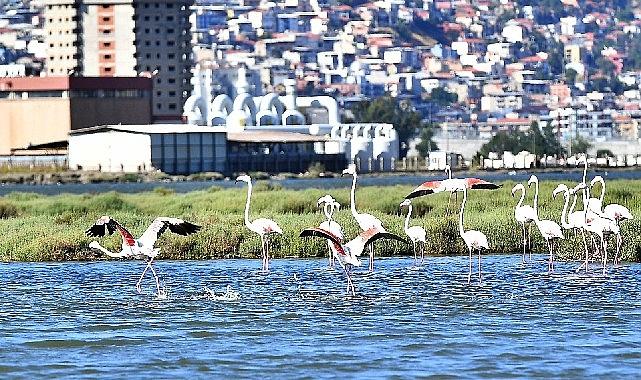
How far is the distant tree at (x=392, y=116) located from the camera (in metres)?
171

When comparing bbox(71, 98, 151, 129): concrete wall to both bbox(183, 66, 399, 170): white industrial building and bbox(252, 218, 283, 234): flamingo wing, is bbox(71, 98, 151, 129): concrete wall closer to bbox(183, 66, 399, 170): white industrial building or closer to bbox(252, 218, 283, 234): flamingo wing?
bbox(183, 66, 399, 170): white industrial building

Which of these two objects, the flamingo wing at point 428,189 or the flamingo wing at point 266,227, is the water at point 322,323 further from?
the flamingo wing at point 428,189

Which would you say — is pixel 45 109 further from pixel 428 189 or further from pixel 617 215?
pixel 428 189

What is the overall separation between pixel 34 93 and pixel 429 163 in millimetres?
29600

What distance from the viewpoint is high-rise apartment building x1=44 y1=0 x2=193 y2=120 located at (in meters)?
176

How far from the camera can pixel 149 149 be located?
112750 mm

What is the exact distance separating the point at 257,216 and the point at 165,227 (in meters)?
14.4

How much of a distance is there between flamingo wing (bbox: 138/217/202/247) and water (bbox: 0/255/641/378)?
966mm

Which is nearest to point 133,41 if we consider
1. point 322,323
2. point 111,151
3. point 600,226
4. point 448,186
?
point 111,151

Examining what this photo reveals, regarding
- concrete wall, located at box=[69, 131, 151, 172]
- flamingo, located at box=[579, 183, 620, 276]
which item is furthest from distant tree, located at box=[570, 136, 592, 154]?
flamingo, located at box=[579, 183, 620, 276]

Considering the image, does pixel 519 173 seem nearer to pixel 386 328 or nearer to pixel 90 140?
pixel 90 140

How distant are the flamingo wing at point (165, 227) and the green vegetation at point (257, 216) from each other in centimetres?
766

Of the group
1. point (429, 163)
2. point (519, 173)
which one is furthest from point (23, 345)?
point (429, 163)

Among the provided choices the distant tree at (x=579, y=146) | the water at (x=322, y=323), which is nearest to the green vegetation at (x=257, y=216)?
the water at (x=322, y=323)
